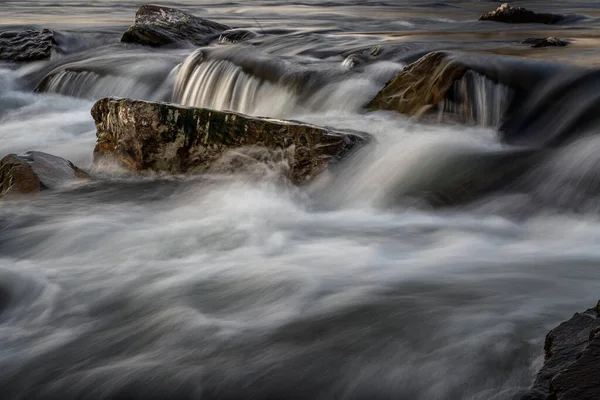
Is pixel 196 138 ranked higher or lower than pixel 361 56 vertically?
lower

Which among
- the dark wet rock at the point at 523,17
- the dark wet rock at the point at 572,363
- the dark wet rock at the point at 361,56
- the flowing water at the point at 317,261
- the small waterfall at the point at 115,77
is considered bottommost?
the flowing water at the point at 317,261

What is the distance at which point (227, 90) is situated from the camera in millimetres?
8703

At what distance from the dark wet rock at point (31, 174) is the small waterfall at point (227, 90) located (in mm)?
2334

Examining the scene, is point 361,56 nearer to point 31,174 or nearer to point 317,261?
point 31,174

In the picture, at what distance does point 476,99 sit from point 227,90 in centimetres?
315

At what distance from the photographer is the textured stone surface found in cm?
666

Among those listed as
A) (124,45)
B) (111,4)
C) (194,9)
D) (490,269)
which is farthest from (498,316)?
(111,4)

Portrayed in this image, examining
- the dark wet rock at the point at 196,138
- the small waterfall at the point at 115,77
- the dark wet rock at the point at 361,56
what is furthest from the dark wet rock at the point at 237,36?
the dark wet rock at the point at 196,138

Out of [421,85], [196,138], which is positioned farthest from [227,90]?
[421,85]

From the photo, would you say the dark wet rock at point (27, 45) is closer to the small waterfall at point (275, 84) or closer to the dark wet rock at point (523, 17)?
the small waterfall at point (275, 84)

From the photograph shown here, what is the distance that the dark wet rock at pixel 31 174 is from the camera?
6.08 m

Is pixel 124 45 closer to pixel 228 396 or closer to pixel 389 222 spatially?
pixel 389 222

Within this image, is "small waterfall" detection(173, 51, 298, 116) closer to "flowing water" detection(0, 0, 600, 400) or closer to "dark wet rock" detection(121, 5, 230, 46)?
"flowing water" detection(0, 0, 600, 400)

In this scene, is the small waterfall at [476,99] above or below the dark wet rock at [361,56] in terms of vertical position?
below
